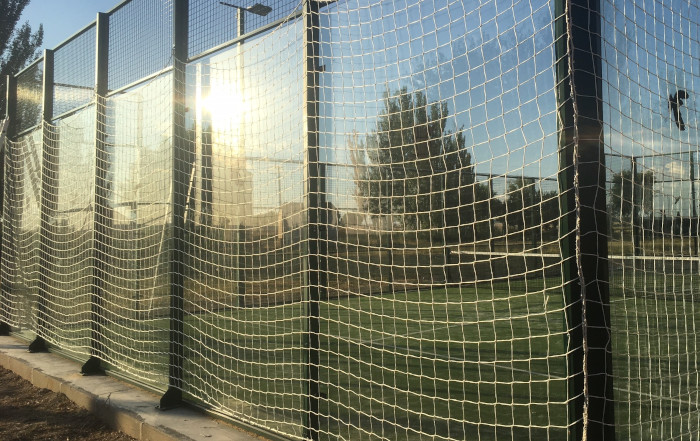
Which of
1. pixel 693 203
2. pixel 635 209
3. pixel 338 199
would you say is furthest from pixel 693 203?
pixel 338 199

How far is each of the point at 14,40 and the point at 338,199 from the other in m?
19.0

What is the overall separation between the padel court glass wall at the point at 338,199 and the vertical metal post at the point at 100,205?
0.02 meters

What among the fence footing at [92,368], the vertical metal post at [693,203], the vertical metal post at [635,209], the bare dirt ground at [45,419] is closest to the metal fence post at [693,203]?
the vertical metal post at [693,203]

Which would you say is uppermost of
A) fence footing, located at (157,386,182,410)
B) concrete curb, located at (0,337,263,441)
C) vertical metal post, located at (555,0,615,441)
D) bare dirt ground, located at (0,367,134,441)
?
vertical metal post, located at (555,0,615,441)

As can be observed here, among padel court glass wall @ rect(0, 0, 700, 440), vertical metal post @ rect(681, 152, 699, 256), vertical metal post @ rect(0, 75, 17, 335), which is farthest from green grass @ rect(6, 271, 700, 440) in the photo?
vertical metal post @ rect(0, 75, 17, 335)

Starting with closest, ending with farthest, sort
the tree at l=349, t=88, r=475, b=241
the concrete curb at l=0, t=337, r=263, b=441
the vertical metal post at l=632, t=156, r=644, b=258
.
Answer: the vertical metal post at l=632, t=156, r=644, b=258, the concrete curb at l=0, t=337, r=263, b=441, the tree at l=349, t=88, r=475, b=241

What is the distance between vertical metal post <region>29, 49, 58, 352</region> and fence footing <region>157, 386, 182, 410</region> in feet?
9.42

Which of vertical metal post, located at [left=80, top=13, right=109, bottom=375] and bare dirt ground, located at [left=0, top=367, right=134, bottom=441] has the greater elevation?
vertical metal post, located at [left=80, top=13, right=109, bottom=375]

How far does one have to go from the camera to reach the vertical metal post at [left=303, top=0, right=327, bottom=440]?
3252mm

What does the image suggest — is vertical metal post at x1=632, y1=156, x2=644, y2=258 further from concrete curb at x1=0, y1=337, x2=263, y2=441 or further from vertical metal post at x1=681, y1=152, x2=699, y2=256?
concrete curb at x1=0, y1=337, x2=263, y2=441

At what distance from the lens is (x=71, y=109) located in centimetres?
614

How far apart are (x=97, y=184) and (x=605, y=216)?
437 centimetres

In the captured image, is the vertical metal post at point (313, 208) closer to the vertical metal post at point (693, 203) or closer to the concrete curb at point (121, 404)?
the concrete curb at point (121, 404)

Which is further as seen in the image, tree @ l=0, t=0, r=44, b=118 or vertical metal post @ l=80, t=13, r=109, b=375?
tree @ l=0, t=0, r=44, b=118
